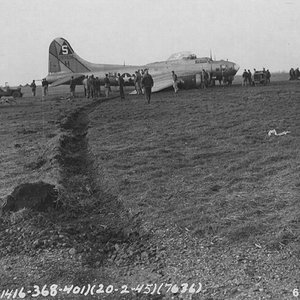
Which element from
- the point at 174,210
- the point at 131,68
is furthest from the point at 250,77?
the point at 174,210

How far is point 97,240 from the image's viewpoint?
17.8 ft

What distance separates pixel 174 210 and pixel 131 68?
106 feet

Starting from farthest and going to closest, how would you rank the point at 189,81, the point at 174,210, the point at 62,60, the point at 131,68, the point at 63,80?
the point at 62,60, the point at 63,80, the point at 131,68, the point at 189,81, the point at 174,210

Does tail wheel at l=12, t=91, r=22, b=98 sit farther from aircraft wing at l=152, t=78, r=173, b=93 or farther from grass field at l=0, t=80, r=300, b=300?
grass field at l=0, t=80, r=300, b=300

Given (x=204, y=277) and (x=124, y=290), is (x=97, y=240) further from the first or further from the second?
(x=204, y=277)

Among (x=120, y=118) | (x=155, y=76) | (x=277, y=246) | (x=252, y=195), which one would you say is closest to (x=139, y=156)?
(x=252, y=195)

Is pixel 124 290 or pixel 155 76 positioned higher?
pixel 155 76

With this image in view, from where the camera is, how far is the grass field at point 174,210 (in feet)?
14.2

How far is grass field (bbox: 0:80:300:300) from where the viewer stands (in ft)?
14.2

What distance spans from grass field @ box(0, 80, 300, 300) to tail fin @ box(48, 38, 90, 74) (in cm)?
2734

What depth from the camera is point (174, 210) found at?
19.7 ft

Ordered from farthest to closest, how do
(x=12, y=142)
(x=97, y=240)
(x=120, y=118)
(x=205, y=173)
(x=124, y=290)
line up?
(x=120, y=118) < (x=12, y=142) < (x=205, y=173) < (x=97, y=240) < (x=124, y=290)

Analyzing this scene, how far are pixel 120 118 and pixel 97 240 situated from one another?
37.3ft

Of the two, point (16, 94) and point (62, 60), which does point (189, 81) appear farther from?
point (16, 94)
